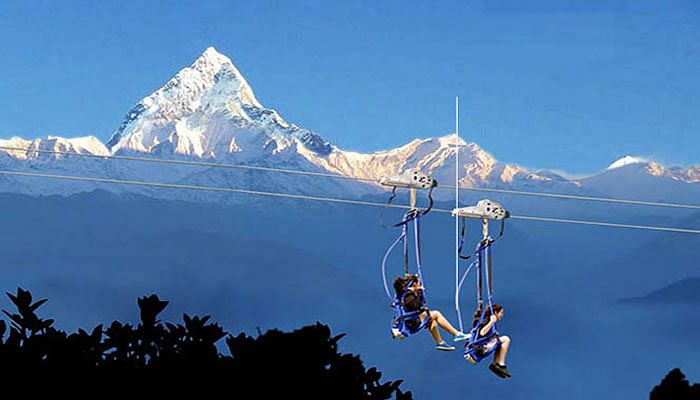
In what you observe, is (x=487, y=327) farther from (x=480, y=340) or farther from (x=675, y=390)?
(x=675, y=390)

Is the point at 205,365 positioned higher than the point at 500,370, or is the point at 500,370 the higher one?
the point at 500,370

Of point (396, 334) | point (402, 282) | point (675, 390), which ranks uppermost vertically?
point (402, 282)

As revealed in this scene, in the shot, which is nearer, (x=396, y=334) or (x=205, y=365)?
(x=205, y=365)

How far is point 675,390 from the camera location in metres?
4.33

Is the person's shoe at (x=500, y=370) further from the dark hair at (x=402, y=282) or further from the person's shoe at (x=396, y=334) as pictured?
the dark hair at (x=402, y=282)

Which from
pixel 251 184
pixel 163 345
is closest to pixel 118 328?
pixel 163 345

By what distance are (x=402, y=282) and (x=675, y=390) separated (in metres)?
7.28

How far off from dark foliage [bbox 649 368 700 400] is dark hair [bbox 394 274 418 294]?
7167 mm

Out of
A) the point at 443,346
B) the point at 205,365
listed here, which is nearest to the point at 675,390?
the point at 205,365

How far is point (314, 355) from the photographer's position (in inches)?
181

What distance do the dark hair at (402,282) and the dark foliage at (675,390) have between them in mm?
7167

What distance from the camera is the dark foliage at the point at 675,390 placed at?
14.2 ft

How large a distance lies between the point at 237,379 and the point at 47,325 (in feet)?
2.46

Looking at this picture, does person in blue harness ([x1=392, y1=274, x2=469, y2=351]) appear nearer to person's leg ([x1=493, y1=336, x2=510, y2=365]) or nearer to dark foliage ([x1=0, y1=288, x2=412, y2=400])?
person's leg ([x1=493, y1=336, x2=510, y2=365])
